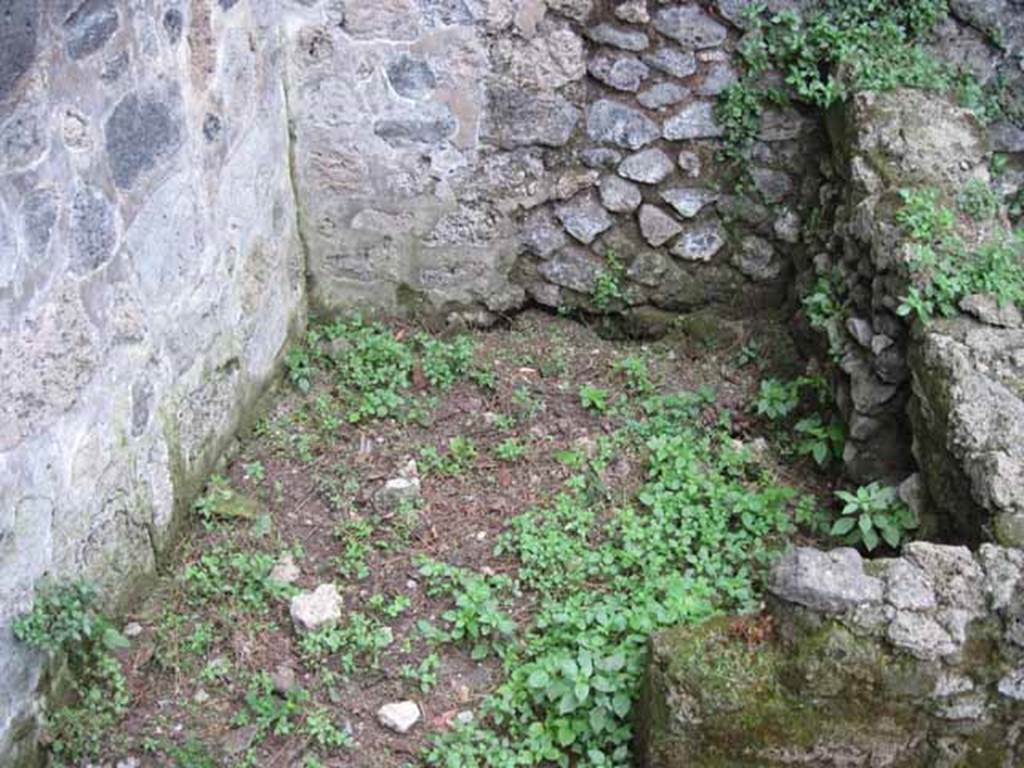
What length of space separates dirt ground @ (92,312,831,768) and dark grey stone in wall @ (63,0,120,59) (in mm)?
1420

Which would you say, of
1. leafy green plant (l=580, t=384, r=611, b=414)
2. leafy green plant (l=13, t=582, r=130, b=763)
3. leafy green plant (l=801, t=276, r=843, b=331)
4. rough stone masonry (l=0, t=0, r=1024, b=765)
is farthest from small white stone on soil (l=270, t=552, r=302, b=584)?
leafy green plant (l=801, t=276, r=843, b=331)

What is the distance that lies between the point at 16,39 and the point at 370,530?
5.52 ft

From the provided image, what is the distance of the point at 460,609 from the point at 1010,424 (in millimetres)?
1480

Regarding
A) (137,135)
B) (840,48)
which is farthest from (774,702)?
(840,48)

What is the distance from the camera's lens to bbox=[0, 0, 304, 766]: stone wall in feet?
9.02

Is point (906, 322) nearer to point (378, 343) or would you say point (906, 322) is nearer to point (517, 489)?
point (517, 489)

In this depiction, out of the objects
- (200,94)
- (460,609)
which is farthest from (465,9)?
(460,609)

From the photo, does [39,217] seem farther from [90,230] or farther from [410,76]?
[410,76]

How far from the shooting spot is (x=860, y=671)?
2.65m

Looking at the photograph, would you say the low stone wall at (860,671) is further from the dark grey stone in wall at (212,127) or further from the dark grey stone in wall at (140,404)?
the dark grey stone in wall at (212,127)

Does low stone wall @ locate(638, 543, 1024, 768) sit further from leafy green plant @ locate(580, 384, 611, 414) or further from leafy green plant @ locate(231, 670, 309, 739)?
leafy green plant @ locate(580, 384, 611, 414)

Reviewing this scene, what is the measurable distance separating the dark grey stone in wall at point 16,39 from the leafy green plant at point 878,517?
2.21 m

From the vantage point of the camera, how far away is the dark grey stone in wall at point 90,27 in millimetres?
2789

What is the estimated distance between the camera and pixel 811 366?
4055mm
